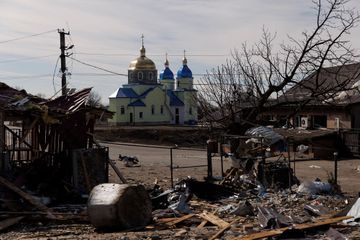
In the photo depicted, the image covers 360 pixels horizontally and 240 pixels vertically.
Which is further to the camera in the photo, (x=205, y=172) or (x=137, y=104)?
(x=137, y=104)

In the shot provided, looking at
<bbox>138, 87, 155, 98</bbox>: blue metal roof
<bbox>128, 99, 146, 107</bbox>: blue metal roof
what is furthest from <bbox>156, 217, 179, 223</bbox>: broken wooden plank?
<bbox>138, 87, 155, 98</bbox>: blue metal roof

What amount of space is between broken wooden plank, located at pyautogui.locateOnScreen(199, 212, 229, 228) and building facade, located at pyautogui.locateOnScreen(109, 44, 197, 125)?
72.2 metres

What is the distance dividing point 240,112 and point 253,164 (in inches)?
298

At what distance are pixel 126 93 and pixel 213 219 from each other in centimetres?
7660

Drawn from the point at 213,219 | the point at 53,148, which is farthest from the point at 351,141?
the point at 213,219

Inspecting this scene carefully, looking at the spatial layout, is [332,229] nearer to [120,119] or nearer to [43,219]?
[43,219]

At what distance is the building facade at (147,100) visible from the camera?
3430 inches

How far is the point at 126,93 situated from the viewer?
88125mm

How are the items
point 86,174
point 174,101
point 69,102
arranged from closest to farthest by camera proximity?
point 86,174 → point 69,102 → point 174,101

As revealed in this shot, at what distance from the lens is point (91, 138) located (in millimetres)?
18078

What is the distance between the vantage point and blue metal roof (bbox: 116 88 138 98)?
287 ft

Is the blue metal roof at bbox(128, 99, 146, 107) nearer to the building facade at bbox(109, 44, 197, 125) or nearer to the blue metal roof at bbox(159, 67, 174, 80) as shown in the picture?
the building facade at bbox(109, 44, 197, 125)

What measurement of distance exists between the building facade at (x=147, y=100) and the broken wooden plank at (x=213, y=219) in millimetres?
72211

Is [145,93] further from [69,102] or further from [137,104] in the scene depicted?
[69,102]
